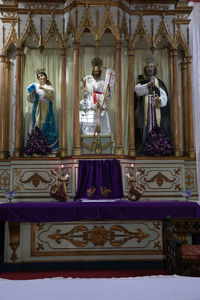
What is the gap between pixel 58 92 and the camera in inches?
331

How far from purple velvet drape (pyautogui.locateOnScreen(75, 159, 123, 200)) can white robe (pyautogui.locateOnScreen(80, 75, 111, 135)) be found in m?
0.88

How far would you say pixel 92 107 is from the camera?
800 centimetres

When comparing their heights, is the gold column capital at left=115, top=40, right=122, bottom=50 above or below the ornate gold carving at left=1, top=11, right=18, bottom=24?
below

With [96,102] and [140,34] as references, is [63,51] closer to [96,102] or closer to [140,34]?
[96,102]

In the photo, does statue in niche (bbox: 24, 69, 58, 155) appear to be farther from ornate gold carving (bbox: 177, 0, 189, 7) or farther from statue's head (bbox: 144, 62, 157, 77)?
ornate gold carving (bbox: 177, 0, 189, 7)

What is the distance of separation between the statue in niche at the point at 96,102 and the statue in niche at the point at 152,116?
671 millimetres

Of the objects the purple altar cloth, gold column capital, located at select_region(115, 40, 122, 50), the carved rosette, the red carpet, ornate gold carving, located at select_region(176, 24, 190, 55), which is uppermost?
ornate gold carving, located at select_region(176, 24, 190, 55)

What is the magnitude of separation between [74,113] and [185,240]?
333cm

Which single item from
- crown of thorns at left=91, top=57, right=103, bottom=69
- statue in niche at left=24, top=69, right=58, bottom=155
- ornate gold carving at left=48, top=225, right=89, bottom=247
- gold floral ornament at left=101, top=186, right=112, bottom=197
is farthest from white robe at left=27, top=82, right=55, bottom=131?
ornate gold carving at left=48, top=225, right=89, bottom=247

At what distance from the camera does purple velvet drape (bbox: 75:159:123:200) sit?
721 centimetres

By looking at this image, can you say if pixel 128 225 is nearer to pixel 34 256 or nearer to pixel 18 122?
pixel 34 256

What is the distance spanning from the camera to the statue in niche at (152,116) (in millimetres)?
7766

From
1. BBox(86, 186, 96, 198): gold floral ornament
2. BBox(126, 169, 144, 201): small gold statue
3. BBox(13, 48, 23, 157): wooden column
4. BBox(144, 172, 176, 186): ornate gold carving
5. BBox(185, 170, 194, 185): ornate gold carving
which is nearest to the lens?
BBox(126, 169, 144, 201): small gold statue

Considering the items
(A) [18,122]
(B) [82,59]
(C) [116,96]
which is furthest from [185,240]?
(B) [82,59]
